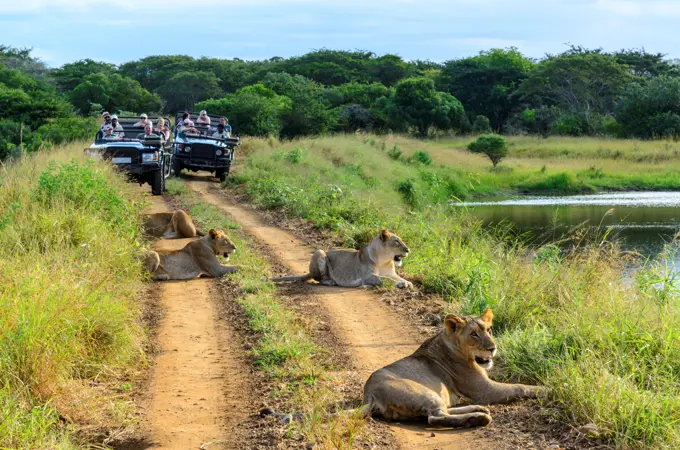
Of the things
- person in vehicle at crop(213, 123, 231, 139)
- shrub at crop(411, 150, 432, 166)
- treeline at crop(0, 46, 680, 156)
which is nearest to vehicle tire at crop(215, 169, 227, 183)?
person in vehicle at crop(213, 123, 231, 139)

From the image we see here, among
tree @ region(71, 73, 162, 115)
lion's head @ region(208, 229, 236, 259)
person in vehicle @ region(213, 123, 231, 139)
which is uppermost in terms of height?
tree @ region(71, 73, 162, 115)

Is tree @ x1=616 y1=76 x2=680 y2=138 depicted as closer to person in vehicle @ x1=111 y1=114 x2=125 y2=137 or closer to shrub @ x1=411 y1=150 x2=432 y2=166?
shrub @ x1=411 y1=150 x2=432 y2=166

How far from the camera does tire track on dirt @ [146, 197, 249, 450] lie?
17.4ft

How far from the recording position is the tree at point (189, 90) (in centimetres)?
A: 5875

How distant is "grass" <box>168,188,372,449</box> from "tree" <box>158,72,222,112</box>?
49.3 metres

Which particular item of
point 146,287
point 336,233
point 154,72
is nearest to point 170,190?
point 336,233

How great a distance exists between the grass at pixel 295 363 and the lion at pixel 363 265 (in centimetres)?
69

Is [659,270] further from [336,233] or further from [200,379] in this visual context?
[336,233]

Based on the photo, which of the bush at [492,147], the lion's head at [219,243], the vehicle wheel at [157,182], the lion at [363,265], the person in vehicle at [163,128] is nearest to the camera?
the lion at [363,265]

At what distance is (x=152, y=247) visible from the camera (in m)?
12.3

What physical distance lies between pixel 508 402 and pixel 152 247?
7.54m

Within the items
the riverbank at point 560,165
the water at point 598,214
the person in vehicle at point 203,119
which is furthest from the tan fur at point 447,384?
the riverbank at point 560,165

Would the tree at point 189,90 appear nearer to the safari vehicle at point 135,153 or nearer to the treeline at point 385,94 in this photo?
the treeline at point 385,94

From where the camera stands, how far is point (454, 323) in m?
5.93
